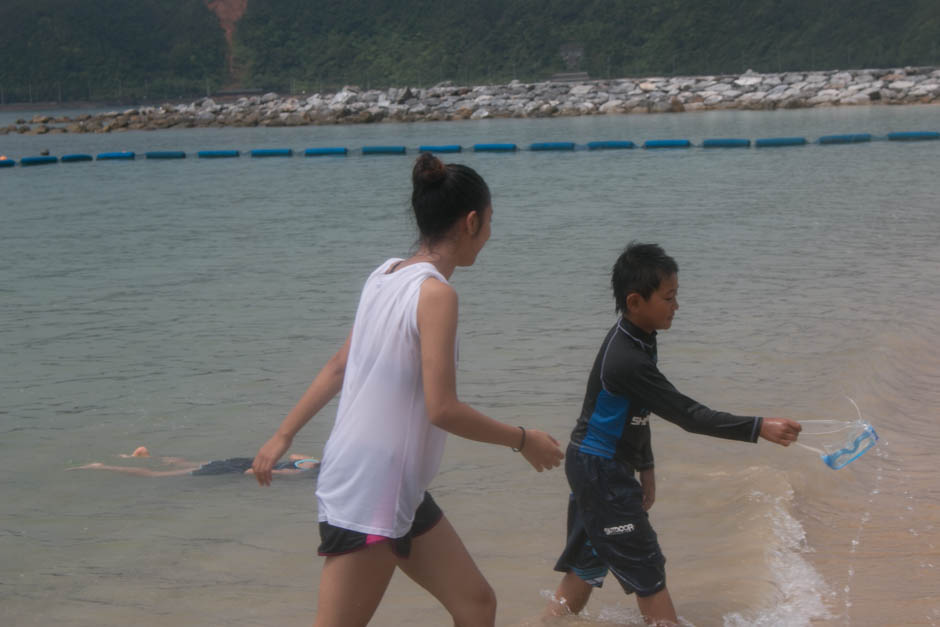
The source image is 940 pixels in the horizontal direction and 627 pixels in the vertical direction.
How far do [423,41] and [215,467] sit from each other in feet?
306

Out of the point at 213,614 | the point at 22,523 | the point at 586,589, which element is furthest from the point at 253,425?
the point at 586,589

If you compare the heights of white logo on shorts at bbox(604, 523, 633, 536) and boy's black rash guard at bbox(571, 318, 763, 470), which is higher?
boy's black rash guard at bbox(571, 318, 763, 470)

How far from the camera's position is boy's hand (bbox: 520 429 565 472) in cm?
251

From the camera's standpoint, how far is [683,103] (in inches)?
2080

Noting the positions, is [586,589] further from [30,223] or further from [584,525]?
[30,223]

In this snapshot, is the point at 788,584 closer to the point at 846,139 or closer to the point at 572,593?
the point at 572,593

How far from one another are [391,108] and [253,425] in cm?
5023

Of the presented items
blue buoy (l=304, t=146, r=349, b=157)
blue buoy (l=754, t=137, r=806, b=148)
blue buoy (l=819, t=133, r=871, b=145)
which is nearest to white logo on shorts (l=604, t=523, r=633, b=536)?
blue buoy (l=754, t=137, r=806, b=148)

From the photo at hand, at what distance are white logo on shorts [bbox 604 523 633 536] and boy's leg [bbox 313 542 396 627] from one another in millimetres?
806

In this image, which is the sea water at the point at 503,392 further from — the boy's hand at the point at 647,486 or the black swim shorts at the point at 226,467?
the boy's hand at the point at 647,486

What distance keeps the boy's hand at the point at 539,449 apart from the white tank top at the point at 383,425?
0.77 feet

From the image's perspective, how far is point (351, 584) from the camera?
2.46m

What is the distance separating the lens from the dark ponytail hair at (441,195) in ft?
8.05

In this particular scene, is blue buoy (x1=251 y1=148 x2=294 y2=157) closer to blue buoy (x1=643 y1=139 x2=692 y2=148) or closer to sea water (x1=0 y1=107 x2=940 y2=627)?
blue buoy (x1=643 y1=139 x2=692 y2=148)
